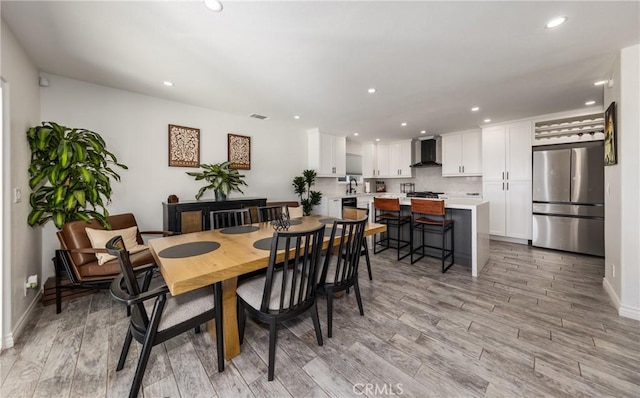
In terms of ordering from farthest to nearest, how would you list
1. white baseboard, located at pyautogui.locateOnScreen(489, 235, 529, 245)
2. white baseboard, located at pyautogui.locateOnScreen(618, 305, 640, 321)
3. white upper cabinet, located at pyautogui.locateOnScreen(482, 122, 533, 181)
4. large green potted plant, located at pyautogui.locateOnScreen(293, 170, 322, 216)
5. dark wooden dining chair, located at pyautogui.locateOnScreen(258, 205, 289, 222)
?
large green potted plant, located at pyautogui.locateOnScreen(293, 170, 322, 216) < white baseboard, located at pyautogui.locateOnScreen(489, 235, 529, 245) < white upper cabinet, located at pyautogui.locateOnScreen(482, 122, 533, 181) < dark wooden dining chair, located at pyautogui.locateOnScreen(258, 205, 289, 222) < white baseboard, located at pyautogui.locateOnScreen(618, 305, 640, 321)

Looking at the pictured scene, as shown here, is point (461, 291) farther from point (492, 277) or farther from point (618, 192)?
point (618, 192)

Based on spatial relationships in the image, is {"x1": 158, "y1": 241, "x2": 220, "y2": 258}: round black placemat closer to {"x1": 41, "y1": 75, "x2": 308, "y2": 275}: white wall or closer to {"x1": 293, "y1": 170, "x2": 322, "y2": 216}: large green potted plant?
{"x1": 41, "y1": 75, "x2": 308, "y2": 275}: white wall

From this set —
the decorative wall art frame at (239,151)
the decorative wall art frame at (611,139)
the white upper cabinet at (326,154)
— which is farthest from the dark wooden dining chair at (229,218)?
the decorative wall art frame at (611,139)

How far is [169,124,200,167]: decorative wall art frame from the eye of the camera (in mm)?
3598

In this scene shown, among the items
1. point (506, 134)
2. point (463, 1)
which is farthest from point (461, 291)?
point (506, 134)

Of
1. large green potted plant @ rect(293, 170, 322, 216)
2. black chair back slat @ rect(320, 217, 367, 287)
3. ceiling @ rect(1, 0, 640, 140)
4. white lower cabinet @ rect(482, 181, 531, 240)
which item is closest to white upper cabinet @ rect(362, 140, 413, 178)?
white lower cabinet @ rect(482, 181, 531, 240)

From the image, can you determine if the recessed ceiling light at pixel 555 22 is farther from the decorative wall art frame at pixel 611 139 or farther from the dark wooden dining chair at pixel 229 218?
the dark wooden dining chair at pixel 229 218

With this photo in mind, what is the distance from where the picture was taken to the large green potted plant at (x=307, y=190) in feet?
16.9

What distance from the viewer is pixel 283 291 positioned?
58.6 inches

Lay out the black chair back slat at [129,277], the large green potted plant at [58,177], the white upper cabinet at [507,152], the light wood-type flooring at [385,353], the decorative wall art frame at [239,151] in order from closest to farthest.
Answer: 1. the black chair back slat at [129,277]
2. the light wood-type flooring at [385,353]
3. the large green potted plant at [58,177]
4. the decorative wall art frame at [239,151]
5. the white upper cabinet at [507,152]

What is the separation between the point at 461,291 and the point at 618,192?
1.73 m

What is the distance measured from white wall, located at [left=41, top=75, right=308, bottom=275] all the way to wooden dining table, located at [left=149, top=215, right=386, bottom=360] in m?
1.80

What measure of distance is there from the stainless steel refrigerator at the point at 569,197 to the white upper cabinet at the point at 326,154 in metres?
3.78

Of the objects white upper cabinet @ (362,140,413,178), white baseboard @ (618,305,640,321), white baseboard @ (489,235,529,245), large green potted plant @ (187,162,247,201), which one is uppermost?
white upper cabinet @ (362,140,413,178)
